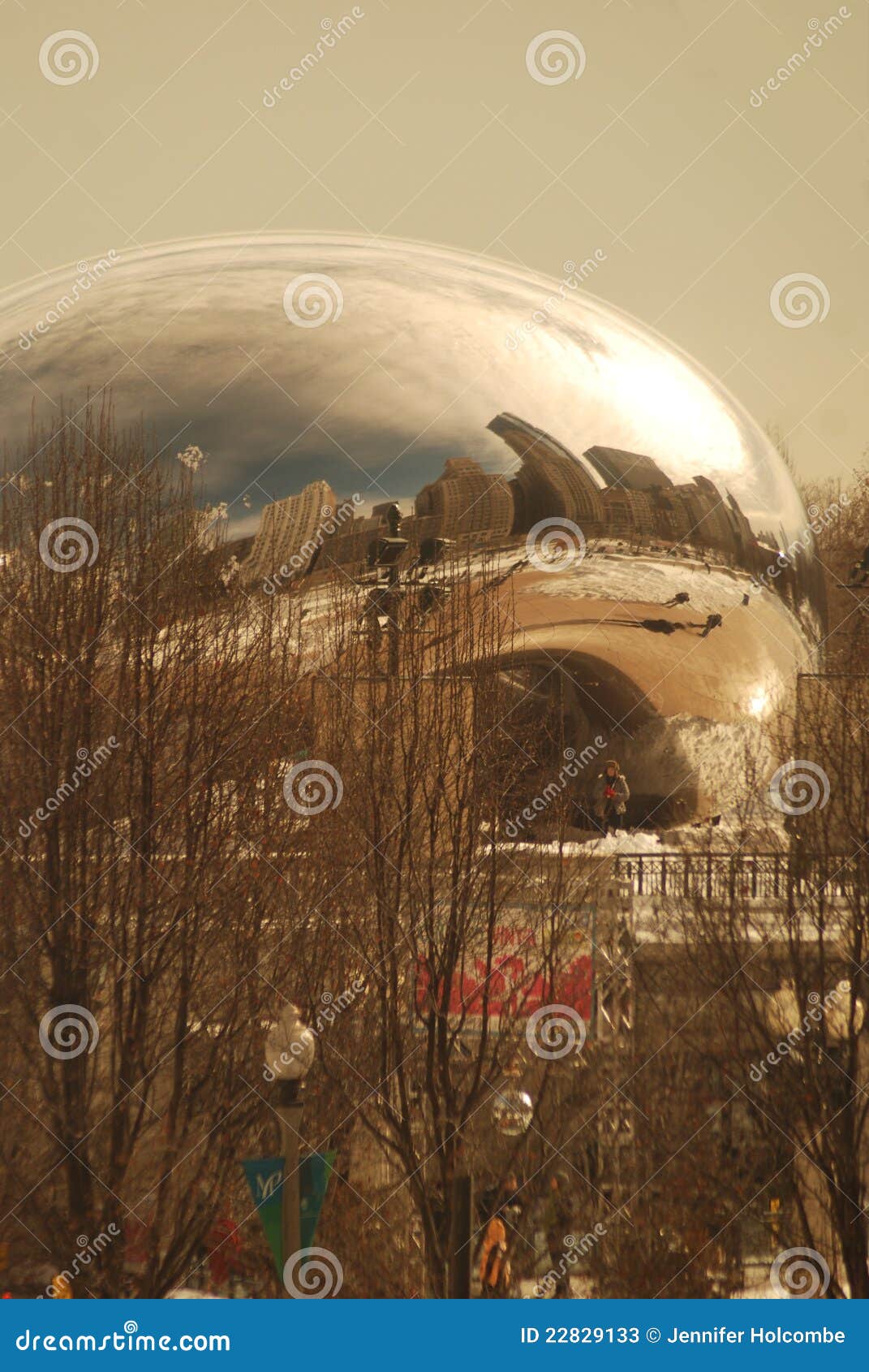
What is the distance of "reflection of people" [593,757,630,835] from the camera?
20.9 m

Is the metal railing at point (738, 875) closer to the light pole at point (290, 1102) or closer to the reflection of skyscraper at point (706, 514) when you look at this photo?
the reflection of skyscraper at point (706, 514)

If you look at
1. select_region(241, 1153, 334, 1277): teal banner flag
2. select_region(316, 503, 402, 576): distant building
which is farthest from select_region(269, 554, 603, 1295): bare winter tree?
select_region(241, 1153, 334, 1277): teal banner flag

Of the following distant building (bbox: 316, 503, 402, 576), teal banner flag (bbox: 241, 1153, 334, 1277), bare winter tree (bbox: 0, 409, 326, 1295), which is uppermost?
distant building (bbox: 316, 503, 402, 576)

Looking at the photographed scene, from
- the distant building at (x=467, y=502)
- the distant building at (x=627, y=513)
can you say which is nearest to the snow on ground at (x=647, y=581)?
the distant building at (x=627, y=513)

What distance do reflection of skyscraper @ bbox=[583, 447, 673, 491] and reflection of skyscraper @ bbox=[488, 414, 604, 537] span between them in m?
0.38

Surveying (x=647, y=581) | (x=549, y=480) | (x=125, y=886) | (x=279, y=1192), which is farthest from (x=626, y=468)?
(x=279, y=1192)

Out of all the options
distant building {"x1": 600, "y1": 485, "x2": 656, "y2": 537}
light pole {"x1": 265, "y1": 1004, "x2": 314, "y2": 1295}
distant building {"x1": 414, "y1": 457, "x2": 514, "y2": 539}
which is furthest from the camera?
distant building {"x1": 600, "y1": 485, "x2": 656, "y2": 537}

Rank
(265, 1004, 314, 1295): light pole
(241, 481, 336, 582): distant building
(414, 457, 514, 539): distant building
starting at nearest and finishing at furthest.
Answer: (265, 1004, 314, 1295): light pole, (241, 481, 336, 582): distant building, (414, 457, 514, 539): distant building

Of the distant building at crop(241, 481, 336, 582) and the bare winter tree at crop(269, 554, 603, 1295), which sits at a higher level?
the distant building at crop(241, 481, 336, 582)

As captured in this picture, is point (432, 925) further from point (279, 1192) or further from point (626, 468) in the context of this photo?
point (626, 468)

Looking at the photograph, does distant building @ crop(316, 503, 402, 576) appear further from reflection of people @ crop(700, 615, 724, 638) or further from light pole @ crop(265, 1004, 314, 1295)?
light pole @ crop(265, 1004, 314, 1295)

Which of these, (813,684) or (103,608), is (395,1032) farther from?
(813,684)

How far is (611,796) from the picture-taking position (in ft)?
69.3

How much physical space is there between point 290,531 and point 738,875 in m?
7.61
